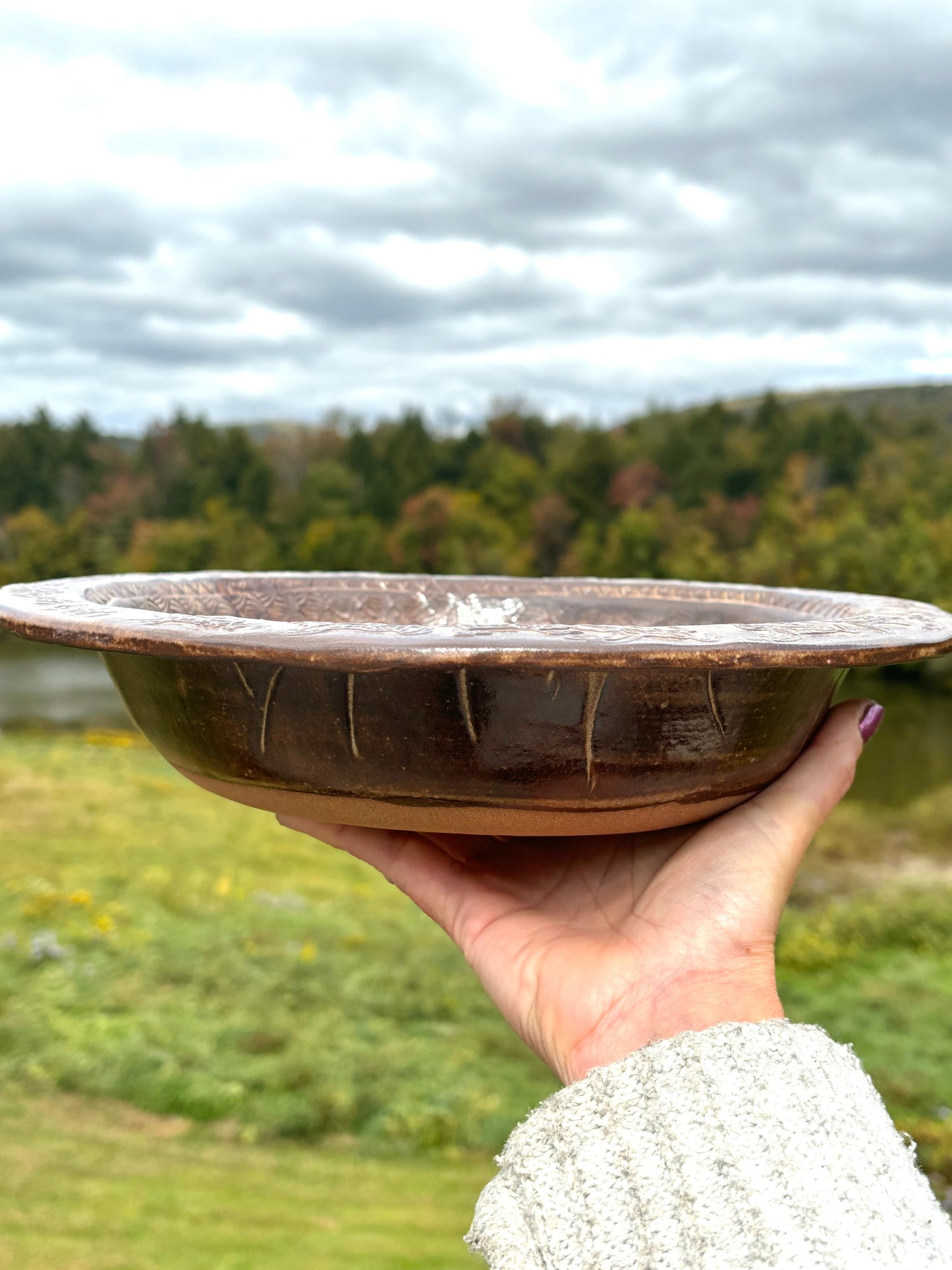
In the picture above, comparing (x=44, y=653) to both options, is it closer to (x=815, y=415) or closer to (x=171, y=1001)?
(x=171, y=1001)

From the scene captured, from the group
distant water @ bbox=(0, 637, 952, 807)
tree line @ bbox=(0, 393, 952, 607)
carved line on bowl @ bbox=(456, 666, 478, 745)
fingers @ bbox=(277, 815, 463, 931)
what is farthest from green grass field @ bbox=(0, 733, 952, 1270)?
tree line @ bbox=(0, 393, 952, 607)

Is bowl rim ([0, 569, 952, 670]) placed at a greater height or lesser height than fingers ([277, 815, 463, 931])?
greater

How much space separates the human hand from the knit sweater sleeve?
14 cm

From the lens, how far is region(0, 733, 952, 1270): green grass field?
13.6 ft

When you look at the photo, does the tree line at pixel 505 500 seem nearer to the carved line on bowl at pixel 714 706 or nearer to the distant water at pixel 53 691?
the distant water at pixel 53 691

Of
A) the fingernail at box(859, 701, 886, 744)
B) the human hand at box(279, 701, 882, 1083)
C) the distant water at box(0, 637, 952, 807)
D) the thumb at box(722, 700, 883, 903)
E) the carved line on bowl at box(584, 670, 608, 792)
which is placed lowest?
the distant water at box(0, 637, 952, 807)

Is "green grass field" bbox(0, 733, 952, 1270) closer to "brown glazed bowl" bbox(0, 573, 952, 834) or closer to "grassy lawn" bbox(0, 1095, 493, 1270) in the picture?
"grassy lawn" bbox(0, 1095, 493, 1270)

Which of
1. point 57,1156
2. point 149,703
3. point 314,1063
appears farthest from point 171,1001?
point 149,703

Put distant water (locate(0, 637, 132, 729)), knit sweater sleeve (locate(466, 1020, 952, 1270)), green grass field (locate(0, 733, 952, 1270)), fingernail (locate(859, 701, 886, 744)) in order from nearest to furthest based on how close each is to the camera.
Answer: knit sweater sleeve (locate(466, 1020, 952, 1270)) → fingernail (locate(859, 701, 886, 744)) → green grass field (locate(0, 733, 952, 1270)) → distant water (locate(0, 637, 132, 729))

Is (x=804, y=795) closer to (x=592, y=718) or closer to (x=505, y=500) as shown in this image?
(x=592, y=718)

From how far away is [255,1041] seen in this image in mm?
6008

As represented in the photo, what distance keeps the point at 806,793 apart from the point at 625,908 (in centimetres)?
36

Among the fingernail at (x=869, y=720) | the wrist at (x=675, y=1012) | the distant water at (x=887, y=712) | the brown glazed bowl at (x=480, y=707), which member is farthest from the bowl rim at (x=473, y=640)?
the distant water at (x=887, y=712)

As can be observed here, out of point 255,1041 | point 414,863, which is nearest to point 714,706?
point 414,863
